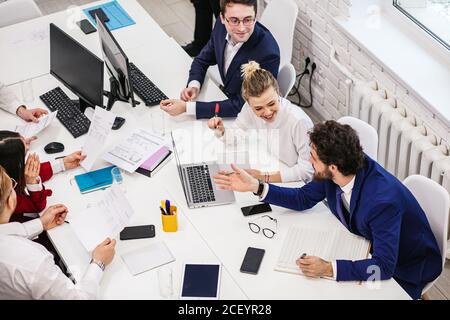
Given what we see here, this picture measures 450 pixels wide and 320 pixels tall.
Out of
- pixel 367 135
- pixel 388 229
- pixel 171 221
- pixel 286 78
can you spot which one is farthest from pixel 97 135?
pixel 388 229

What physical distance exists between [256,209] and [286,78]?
0.99m

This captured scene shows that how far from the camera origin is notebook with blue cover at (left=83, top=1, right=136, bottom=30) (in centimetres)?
430

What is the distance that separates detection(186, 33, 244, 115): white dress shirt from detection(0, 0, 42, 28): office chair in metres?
1.52

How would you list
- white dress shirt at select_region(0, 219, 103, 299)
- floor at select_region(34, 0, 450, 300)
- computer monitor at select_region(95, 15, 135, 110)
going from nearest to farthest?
white dress shirt at select_region(0, 219, 103, 299)
computer monitor at select_region(95, 15, 135, 110)
floor at select_region(34, 0, 450, 300)

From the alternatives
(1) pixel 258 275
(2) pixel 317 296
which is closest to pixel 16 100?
(1) pixel 258 275

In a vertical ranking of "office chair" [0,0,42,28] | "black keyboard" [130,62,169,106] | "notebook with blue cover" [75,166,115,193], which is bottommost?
"office chair" [0,0,42,28]

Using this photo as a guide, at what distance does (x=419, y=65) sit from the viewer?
3.45 m

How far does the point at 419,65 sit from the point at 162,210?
1.59 metres

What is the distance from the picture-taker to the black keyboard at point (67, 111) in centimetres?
350

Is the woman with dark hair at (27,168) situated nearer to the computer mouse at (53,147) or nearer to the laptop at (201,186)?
the computer mouse at (53,147)

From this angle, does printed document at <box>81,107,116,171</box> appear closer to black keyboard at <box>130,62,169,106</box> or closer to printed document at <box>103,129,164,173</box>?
printed document at <box>103,129,164,173</box>

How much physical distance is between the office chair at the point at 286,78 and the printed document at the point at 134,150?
788 millimetres

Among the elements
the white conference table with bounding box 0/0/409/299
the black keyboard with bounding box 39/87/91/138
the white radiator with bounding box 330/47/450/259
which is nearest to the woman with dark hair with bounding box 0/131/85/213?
the white conference table with bounding box 0/0/409/299

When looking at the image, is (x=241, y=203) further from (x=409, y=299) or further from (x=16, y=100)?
(x=16, y=100)
